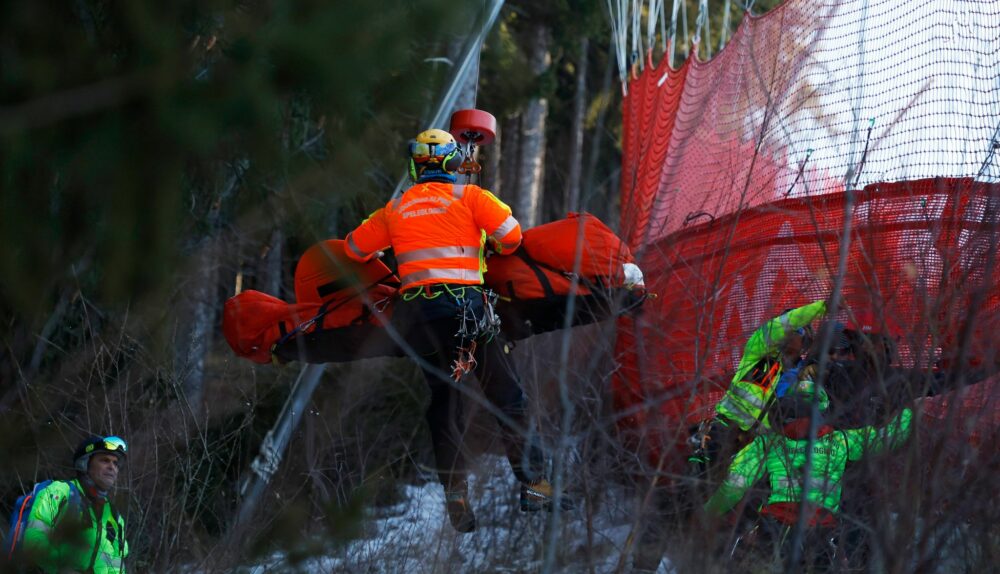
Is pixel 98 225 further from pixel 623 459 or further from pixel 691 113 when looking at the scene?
pixel 691 113

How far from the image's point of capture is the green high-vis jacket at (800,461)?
3977 millimetres

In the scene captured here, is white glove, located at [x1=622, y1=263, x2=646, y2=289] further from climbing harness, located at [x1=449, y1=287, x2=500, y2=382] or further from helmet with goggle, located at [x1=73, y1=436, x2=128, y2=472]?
helmet with goggle, located at [x1=73, y1=436, x2=128, y2=472]

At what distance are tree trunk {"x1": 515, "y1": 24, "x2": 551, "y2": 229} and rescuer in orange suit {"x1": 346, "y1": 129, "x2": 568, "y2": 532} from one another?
312 inches

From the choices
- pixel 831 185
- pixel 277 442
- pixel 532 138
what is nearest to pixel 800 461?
pixel 831 185

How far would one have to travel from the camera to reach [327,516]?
3.53 m

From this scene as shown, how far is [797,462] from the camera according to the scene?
185 inches

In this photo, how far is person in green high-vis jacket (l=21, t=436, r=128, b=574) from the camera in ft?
9.64

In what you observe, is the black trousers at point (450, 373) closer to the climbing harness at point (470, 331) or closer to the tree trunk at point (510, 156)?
the climbing harness at point (470, 331)

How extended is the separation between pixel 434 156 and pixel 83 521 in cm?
309

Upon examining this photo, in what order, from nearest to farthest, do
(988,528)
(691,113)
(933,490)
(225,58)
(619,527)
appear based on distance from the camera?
(225,58)
(933,490)
(988,528)
(619,527)
(691,113)

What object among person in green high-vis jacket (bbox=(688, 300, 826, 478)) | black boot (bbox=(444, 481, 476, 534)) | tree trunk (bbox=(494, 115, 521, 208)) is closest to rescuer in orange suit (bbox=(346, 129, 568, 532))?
black boot (bbox=(444, 481, 476, 534))

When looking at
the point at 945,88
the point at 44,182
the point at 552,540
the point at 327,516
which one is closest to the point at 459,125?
the point at 945,88

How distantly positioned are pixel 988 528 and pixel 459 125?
10.6ft

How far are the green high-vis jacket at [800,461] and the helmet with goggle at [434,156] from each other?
197 centimetres
